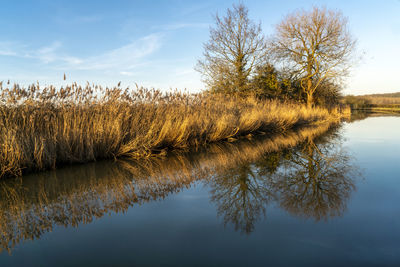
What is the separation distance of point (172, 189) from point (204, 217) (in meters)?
0.92

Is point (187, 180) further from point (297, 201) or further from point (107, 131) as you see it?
point (107, 131)

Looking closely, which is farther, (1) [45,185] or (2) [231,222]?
(1) [45,185]

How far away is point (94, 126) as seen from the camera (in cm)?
514

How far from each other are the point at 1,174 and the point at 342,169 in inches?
194

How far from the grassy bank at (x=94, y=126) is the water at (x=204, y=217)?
54 centimetres

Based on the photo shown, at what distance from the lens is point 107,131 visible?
525cm

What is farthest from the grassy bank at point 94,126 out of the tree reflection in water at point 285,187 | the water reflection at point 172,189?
the tree reflection in water at point 285,187

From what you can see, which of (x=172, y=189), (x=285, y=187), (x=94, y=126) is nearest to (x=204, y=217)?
(x=172, y=189)

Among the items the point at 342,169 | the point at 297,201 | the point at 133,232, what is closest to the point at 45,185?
the point at 133,232

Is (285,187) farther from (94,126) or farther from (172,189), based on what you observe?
(94,126)

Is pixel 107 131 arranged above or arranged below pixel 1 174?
above

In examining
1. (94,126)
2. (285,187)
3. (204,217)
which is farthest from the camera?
(94,126)

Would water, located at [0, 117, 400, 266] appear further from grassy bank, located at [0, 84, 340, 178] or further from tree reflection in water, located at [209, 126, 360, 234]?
grassy bank, located at [0, 84, 340, 178]

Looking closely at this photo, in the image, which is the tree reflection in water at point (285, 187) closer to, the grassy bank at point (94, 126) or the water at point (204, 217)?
the water at point (204, 217)
